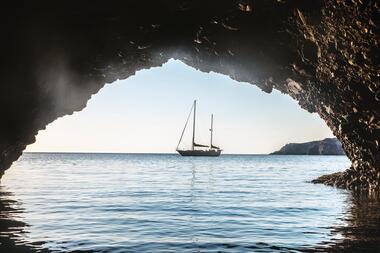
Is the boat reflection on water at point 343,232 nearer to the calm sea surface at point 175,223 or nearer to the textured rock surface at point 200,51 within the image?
the calm sea surface at point 175,223

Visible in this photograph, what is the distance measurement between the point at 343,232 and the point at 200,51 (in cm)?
1329

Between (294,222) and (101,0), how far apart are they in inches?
460

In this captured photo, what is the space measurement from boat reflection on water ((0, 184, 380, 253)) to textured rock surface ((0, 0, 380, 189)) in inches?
193

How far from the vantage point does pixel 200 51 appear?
24.1 metres

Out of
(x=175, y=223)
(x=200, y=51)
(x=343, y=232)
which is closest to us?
(x=343, y=232)

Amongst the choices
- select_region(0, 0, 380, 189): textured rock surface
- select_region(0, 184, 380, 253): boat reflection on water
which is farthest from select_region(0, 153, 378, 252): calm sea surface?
select_region(0, 0, 380, 189): textured rock surface

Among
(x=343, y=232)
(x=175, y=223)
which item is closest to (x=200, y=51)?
(x=175, y=223)

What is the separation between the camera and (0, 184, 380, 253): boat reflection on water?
11.6 m

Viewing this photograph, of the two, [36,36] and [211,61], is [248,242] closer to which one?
[36,36]

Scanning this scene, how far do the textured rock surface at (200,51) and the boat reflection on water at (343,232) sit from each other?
4907 millimetres

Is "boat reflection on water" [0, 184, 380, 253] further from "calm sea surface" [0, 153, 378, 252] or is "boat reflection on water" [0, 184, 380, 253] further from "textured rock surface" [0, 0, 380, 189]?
"textured rock surface" [0, 0, 380, 189]

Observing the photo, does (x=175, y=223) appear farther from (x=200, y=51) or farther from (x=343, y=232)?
(x=200, y=51)

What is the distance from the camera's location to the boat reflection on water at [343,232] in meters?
11.6

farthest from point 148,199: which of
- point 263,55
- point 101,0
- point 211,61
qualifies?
point 101,0
